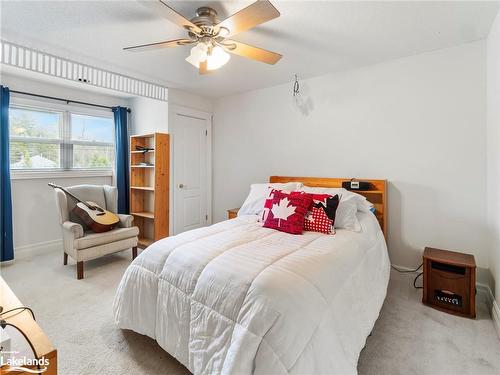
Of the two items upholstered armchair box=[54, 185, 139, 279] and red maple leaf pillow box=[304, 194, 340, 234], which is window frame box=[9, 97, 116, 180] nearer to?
upholstered armchair box=[54, 185, 139, 279]

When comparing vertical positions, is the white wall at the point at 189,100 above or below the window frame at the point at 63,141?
above

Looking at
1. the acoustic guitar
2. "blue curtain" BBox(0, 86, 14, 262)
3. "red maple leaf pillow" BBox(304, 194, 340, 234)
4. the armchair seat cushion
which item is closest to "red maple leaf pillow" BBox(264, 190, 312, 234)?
Answer: "red maple leaf pillow" BBox(304, 194, 340, 234)

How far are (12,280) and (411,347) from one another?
12.3ft

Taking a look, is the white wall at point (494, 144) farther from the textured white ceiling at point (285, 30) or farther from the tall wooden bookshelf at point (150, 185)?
the tall wooden bookshelf at point (150, 185)

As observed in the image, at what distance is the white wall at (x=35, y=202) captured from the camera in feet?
11.1

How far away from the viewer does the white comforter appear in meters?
1.15

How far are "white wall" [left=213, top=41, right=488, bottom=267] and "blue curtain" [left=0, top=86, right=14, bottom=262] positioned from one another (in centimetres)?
330

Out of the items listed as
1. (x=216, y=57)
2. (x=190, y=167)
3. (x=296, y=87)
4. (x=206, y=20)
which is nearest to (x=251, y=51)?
(x=216, y=57)

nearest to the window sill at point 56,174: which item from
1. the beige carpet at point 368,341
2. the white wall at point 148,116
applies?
the white wall at point 148,116

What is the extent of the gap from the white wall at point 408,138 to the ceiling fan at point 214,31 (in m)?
1.43

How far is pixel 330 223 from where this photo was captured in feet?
7.18

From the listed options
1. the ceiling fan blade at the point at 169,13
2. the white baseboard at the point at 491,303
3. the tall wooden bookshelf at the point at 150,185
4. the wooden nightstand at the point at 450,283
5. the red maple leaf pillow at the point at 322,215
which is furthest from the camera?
the tall wooden bookshelf at the point at 150,185

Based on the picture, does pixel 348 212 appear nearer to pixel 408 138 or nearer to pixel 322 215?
pixel 322 215

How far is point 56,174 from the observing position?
373 cm
